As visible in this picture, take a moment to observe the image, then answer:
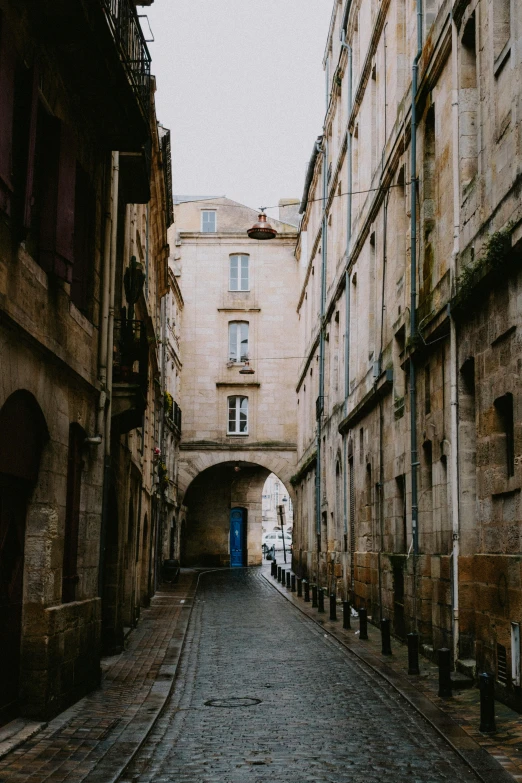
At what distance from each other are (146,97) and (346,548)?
1506 cm

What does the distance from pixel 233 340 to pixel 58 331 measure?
3898 centimetres

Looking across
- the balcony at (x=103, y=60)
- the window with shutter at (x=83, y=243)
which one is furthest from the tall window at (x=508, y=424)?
the balcony at (x=103, y=60)

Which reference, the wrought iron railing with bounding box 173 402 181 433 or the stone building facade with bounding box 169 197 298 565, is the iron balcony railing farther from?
the stone building facade with bounding box 169 197 298 565

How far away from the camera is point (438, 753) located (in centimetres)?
840

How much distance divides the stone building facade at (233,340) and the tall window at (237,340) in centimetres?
5

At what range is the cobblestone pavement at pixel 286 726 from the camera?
7.72 meters

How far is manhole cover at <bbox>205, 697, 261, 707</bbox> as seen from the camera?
10.8m

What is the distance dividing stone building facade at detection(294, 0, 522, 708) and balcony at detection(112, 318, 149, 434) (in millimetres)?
4163

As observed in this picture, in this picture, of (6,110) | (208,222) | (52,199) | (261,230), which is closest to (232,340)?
(208,222)

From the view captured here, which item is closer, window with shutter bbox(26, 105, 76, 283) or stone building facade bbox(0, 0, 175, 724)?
stone building facade bbox(0, 0, 175, 724)

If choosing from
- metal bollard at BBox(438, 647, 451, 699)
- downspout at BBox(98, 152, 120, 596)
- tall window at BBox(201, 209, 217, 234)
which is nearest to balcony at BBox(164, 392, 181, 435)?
tall window at BBox(201, 209, 217, 234)

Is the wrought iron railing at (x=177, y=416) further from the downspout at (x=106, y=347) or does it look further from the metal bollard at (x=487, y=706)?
the metal bollard at (x=487, y=706)

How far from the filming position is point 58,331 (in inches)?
398

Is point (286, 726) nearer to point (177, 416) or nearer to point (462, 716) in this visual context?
point (462, 716)
